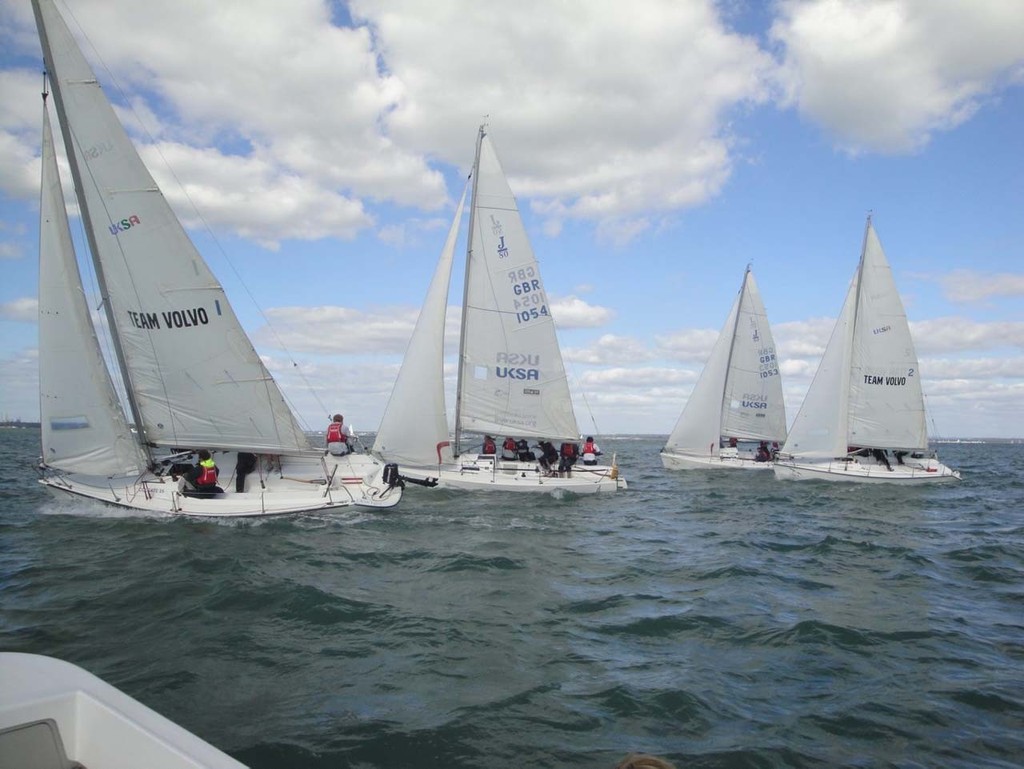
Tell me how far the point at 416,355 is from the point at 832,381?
1762 cm

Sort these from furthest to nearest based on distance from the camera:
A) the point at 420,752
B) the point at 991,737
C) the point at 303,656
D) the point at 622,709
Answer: the point at 303,656, the point at 622,709, the point at 991,737, the point at 420,752

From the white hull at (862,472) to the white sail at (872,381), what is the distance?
728 mm

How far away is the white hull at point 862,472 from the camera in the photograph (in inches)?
995

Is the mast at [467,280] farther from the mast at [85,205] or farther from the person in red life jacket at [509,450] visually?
the mast at [85,205]

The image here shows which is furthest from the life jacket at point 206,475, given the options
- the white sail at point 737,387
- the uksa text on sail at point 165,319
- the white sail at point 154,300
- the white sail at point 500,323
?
the white sail at point 737,387

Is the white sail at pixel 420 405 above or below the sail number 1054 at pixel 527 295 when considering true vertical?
below

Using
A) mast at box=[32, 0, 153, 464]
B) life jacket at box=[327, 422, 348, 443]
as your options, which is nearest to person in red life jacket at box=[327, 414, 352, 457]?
life jacket at box=[327, 422, 348, 443]

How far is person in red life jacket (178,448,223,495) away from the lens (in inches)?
544

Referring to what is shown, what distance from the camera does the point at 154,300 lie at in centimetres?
1409

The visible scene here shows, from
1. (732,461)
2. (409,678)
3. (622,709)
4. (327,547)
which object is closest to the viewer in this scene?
(622,709)

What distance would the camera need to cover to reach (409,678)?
604 cm

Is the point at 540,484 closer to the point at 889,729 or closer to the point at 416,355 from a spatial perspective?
the point at 416,355

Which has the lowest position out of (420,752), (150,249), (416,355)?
(420,752)

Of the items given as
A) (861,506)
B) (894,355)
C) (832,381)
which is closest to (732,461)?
(832,381)
